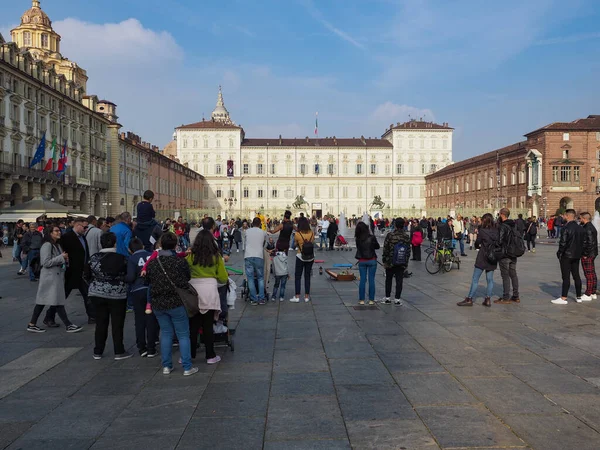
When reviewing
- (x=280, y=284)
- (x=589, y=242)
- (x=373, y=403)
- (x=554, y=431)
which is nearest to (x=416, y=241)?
(x=589, y=242)

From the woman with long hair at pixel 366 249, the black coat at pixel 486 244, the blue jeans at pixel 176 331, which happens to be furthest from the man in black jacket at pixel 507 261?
the blue jeans at pixel 176 331

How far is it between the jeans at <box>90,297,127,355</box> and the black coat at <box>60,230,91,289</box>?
7.43 ft

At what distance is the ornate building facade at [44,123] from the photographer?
3794cm

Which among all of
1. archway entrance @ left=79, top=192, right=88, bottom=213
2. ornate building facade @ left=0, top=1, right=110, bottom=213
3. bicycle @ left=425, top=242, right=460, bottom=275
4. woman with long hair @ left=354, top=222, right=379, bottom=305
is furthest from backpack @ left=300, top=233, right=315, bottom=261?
archway entrance @ left=79, top=192, right=88, bottom=213

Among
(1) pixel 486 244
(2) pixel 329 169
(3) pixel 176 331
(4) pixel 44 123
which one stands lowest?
(3) pixel 176 331

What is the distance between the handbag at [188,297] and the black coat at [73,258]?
3470mm

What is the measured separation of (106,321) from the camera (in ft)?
21.1

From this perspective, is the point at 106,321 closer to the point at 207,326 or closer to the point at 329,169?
the point at 207,326

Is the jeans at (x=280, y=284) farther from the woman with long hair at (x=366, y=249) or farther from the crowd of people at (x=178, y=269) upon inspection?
the woman with long hair at (x=366, y=249)

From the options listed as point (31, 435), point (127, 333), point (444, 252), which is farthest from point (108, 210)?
point (31, 435)

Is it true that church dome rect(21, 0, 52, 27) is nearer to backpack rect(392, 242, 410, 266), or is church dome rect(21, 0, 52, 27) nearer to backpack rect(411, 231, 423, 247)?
backpack rect(411, 231, 423, 247)

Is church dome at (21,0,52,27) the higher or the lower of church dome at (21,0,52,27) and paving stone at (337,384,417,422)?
the higher

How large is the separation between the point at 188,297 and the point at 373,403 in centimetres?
225

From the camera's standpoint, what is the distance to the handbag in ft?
18.2
